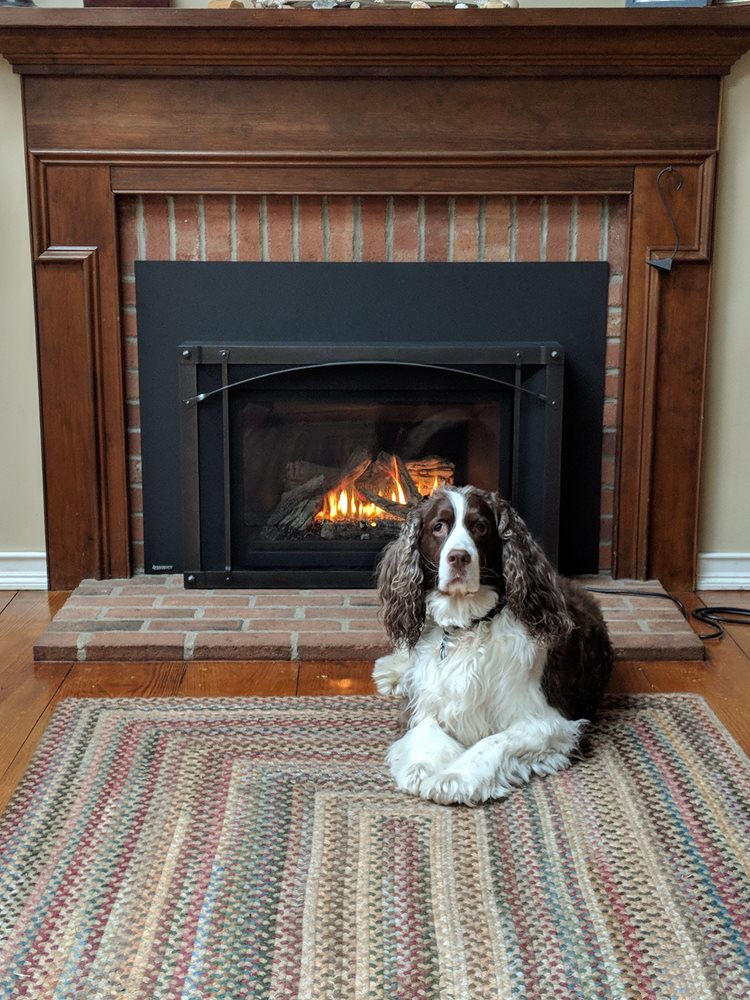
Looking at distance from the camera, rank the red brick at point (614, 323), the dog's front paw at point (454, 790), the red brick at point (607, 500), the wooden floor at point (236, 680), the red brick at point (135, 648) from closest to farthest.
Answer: the dog's front paw at point (454, 790)
the wooden floor at point (236, 680)
the red brick at point (135, 648)
the red brick at point (614, 323)
the red brick at point (607, 500)

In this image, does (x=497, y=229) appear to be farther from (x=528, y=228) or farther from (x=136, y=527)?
(x=136, y=527)

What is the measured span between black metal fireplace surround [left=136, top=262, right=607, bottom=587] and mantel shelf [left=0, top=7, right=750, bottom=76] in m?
0.52

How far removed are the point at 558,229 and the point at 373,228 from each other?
0.52 meters

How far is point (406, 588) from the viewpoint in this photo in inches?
88.1

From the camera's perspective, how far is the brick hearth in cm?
288

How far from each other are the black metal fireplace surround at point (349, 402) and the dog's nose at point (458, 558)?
107 centimetres

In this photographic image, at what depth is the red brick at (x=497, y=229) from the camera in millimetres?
3164

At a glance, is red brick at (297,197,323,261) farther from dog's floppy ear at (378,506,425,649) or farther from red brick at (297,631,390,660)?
dog's floppy ear at (378,506,425,649)

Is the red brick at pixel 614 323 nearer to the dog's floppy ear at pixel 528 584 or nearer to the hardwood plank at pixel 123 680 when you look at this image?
the dog's floppy ear at pixel 528 584

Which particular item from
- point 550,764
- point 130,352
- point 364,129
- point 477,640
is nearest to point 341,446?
point 130,352

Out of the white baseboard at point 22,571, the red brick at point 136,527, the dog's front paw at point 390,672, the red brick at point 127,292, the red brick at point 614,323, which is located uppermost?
the red brick at point 127,292

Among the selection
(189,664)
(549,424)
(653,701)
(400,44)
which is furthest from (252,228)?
(653,701)

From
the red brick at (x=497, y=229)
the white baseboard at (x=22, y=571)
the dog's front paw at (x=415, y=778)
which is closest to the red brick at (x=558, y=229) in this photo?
the red brick at (x=497, y=229)

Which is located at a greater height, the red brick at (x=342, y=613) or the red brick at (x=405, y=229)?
the red brick at (x=405, y=229)
